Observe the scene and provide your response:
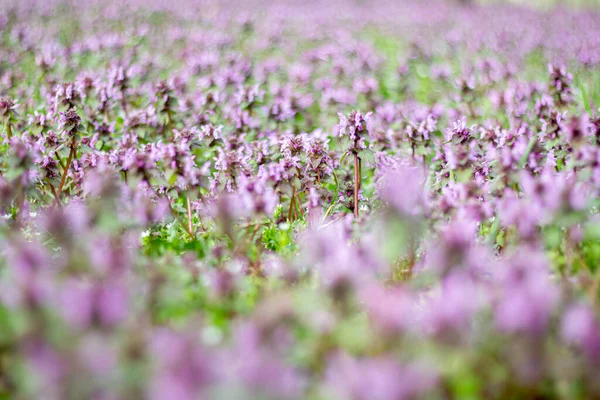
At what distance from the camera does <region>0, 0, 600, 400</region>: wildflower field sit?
136 centimetres

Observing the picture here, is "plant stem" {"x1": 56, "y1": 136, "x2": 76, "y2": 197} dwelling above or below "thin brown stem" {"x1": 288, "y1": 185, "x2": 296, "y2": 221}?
above

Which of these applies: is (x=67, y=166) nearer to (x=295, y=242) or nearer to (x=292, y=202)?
(x=292, y=202)

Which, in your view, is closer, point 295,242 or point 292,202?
point 295,242

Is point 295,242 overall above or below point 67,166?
below

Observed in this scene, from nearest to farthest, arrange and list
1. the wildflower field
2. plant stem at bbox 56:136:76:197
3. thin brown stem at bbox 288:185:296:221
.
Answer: the wildflower field → thin brown stem at bbox 288:185:296:221 → plant stem at bbox 56:136:76:197

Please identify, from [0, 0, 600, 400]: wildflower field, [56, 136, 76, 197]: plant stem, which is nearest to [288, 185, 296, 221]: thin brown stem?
[0, 0, 600, 400]: wildflower field

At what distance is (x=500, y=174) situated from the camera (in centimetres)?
262

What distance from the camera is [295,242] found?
2859mm

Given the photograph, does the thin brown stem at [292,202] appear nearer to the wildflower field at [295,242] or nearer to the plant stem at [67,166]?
the wildflower field at [295,242]

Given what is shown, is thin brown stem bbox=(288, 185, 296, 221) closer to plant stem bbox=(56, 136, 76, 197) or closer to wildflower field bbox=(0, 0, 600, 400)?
wildflower field bbox=(0, 0, 600, 400)

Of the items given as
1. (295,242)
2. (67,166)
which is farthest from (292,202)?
(67,166)

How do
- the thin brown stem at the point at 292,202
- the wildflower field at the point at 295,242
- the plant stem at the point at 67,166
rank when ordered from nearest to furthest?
the wildflower field at the point at 295,242 < the thin brown stem at the point at 292,202 < the plant stem at the point at 67,166

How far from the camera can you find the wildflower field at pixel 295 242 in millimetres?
1355

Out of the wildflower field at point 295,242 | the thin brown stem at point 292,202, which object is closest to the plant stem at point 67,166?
the wildflower field at point 295,242
